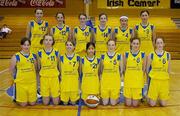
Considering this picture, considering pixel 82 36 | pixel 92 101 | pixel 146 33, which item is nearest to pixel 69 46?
pixel 92 101

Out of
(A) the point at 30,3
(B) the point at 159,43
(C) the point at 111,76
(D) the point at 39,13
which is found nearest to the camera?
(B) the point at 159,43

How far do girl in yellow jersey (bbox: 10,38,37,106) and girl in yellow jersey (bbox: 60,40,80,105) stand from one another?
1.51 ft

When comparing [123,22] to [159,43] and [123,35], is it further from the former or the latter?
[159,43]

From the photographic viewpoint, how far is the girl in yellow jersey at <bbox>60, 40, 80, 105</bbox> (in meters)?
6.00

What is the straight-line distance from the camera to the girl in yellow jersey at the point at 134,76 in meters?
5.99

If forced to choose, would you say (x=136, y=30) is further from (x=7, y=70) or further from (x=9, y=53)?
(x=9, y=53)

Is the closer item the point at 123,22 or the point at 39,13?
the point at 123,22

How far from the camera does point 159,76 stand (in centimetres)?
593

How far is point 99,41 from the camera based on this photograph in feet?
23.2

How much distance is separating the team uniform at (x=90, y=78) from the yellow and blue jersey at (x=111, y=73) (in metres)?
0.12

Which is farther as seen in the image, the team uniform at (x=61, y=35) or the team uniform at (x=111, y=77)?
the team uniform at (x=61, y=35)

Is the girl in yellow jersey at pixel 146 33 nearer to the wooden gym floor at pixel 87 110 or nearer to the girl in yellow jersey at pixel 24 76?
the wooden gym floor at pixel 87 110

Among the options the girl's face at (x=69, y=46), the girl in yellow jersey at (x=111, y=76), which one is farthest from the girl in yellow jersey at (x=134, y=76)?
the girl's face at (x=69, y=46)

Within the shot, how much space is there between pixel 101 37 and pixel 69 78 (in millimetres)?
1373
